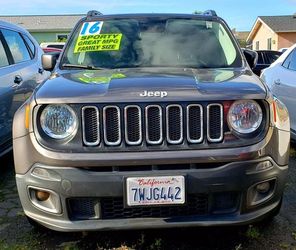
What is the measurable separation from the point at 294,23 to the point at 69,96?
38.6 m

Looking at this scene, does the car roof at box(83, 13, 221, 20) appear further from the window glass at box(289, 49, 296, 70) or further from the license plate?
the license plate

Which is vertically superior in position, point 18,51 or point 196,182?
point 196,182

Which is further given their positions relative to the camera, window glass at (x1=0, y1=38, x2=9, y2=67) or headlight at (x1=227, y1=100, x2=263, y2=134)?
window glass at (x1=0, y1=38, x2=9, y2=67)

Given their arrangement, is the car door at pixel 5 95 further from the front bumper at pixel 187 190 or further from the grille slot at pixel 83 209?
the grille slot at pixel 83 209

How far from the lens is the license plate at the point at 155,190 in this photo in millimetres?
2963

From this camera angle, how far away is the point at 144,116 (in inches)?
118

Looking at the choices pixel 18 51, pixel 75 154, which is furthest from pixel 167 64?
pixel 18 51

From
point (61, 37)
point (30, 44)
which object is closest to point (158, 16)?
point (30, 44)

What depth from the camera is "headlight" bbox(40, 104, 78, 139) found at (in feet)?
10.0

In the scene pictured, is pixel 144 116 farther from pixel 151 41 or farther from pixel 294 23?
Result: pixel 294 23

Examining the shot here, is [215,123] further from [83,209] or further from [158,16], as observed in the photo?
[158,16]

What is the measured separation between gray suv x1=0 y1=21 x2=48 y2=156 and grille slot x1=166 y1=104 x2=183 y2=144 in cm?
268

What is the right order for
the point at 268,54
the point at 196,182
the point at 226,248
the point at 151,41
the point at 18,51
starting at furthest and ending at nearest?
the point at 268,54, the point at 18,51, the point at 151,41, the point at 226,248, the point at 196,182

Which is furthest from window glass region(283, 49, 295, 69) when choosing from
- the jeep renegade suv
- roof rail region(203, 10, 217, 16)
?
the jeep renegade suv
